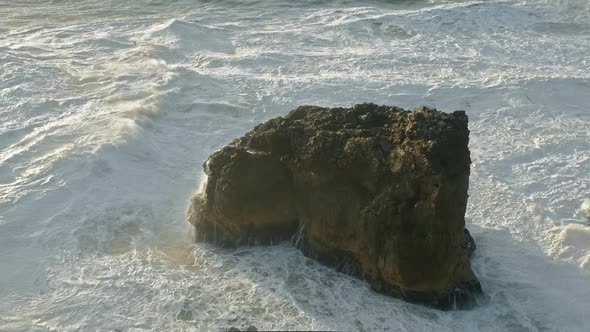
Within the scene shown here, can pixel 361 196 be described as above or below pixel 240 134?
above

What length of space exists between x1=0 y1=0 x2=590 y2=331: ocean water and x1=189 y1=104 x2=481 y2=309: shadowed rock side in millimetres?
224

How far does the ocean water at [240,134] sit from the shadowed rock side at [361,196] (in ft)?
0.73

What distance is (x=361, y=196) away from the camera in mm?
5969

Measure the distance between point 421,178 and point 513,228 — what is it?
1.73 m

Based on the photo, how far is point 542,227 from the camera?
6.89 metres

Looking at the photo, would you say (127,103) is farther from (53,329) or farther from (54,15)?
(54,15)

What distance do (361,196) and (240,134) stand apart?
3618 millimetres

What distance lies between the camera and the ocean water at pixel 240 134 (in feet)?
18.8

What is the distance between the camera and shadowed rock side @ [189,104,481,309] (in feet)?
18.7

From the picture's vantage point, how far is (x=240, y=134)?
30.4ft

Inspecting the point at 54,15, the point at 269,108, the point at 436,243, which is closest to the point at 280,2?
the point at 54,15

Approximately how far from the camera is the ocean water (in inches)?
226

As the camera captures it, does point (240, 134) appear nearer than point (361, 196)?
No

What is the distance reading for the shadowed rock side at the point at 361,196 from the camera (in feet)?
18.7
